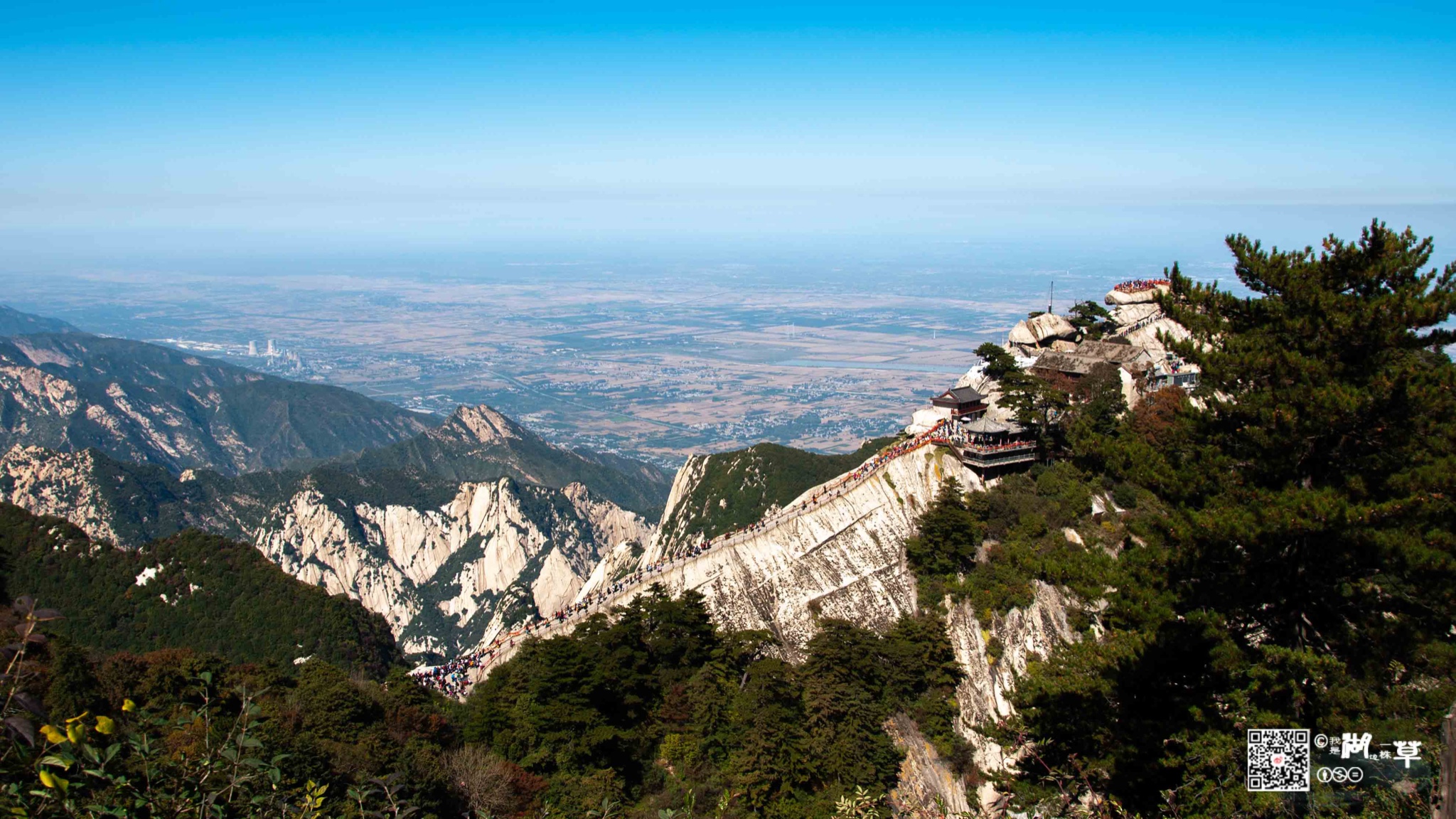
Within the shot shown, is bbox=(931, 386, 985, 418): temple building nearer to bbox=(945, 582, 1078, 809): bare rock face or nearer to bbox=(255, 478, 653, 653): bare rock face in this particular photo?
bbox=(945, 582, 1078, 809): bare rock face

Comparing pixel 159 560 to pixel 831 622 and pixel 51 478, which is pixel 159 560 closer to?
pixel 831 622

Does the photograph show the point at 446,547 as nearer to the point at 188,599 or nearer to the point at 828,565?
the point at 188,599

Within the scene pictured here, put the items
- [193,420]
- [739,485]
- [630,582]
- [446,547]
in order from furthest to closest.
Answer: [193,420]
[446,547]
[739,485]
[630,582]

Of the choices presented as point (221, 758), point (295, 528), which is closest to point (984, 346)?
point (221, 758)

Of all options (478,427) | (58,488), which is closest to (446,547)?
(58,488)

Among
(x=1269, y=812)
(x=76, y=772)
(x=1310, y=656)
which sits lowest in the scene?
(x=1269, y=812)

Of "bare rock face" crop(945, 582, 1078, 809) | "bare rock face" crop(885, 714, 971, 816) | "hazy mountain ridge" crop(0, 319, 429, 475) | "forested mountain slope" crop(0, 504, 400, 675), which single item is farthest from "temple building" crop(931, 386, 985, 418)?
"hazy mountain ridge" crop(0, 319, 429, 475)

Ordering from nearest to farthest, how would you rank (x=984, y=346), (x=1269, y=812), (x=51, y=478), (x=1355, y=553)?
(x=1269, y=812), (x=1355, y=553), (x=984, y=346), (x=51, y=478)
